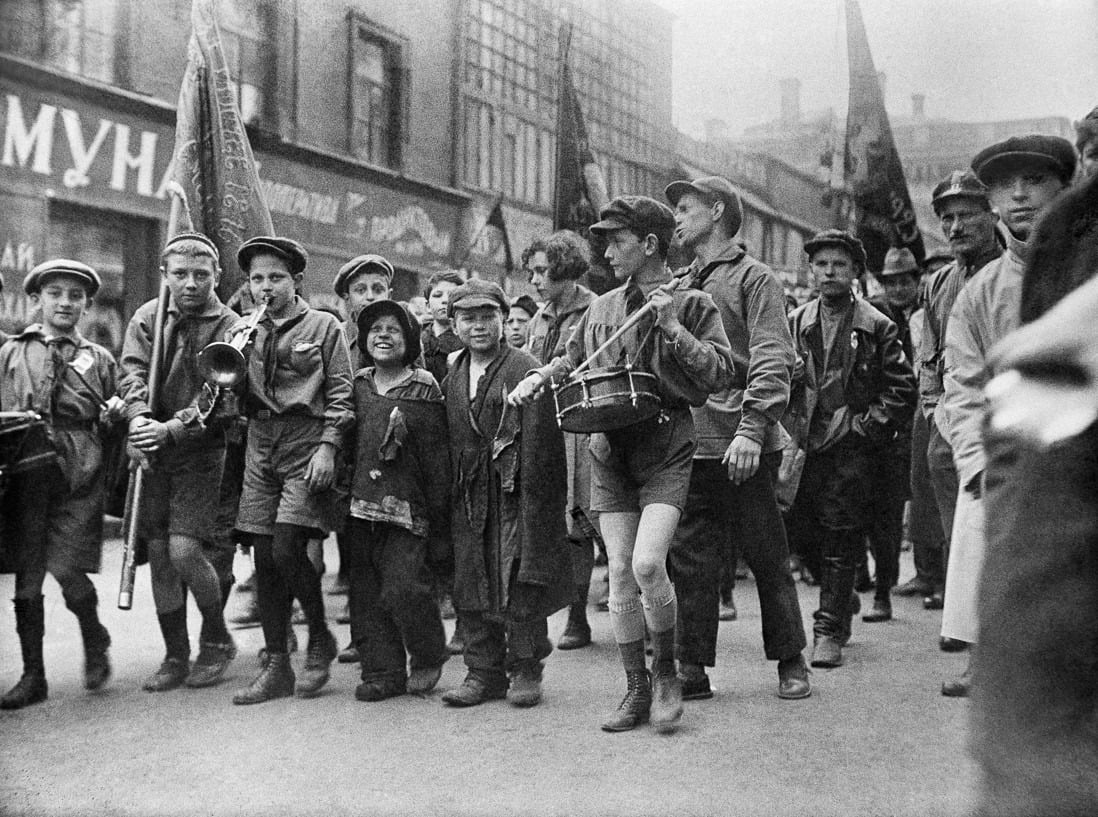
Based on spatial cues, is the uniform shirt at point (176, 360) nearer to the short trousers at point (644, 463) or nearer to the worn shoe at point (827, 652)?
the short trousers at point (644, 463)

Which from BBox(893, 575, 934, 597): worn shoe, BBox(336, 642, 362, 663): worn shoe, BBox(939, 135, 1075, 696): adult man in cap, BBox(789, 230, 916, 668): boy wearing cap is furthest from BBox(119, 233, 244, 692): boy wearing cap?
BBox(893, 575, 934, 597): worn shoe

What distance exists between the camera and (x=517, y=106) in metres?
8.05

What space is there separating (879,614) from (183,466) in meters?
3.69

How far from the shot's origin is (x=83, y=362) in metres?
5.26

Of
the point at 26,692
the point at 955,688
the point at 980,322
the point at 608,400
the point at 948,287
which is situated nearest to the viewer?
the point at 980,322

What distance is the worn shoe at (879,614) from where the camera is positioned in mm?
6520

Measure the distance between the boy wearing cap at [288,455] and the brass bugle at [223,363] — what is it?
0.14 m

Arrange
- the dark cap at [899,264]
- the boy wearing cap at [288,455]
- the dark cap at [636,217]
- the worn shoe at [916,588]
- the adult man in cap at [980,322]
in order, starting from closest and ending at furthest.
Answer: the adult man in cap at [980,322]
the dark cap at [636,217]
the boy wearing cap at [288,455]
the worn shoe at [916,588]
the dark cap at [899,264]

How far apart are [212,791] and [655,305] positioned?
2154 millimetres

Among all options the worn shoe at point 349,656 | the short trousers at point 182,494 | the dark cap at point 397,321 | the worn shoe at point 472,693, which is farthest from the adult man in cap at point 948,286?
the short trousers at point 182,494

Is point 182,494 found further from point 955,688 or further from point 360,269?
point 955,688

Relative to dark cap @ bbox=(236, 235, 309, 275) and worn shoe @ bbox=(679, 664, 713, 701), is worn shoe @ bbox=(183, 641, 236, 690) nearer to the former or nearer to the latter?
dark cap @ bbox=(236, 235, 309, 275)

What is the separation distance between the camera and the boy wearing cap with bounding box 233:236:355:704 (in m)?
5.03

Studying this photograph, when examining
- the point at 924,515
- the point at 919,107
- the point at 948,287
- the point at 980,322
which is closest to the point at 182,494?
the point at 980,322
